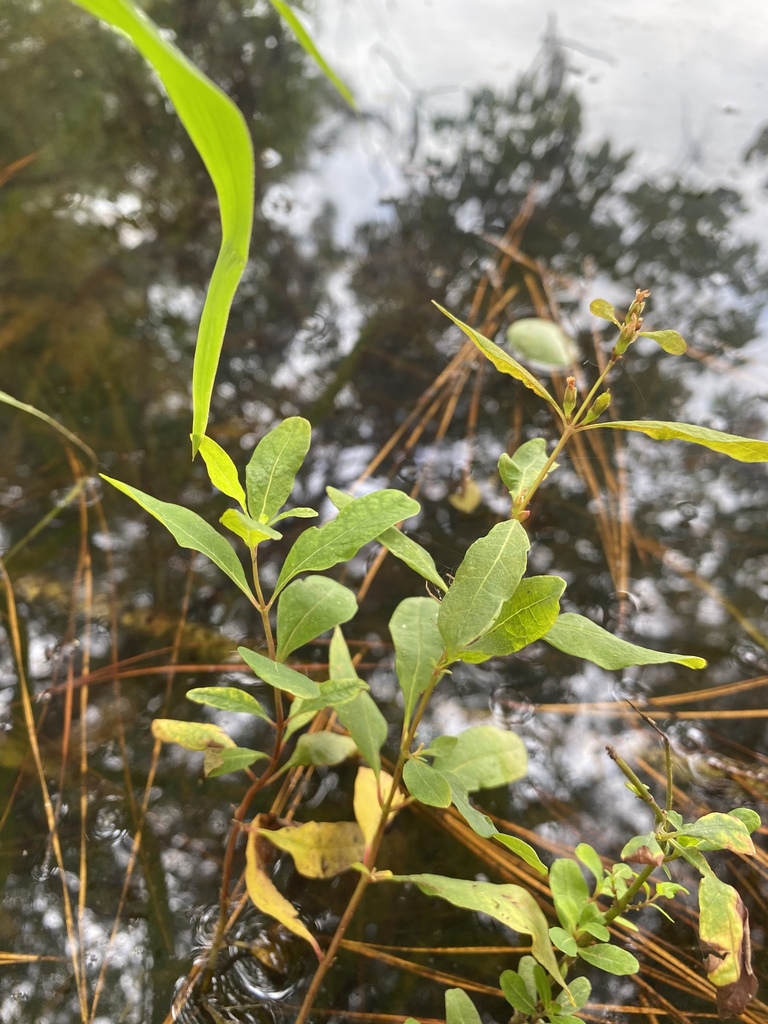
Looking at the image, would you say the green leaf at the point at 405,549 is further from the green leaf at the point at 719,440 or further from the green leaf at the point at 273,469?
the green leaf at the point at 719,440

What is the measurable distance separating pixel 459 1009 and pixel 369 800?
0.28 meters

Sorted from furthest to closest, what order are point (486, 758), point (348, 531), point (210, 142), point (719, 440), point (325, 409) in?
1. point (325, 409)
2. point (486, 758)
3. point (348, 531)
4. point (719, 440)
5. point (210, 142)

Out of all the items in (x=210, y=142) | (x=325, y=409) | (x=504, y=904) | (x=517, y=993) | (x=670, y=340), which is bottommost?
(x=517, y=993)

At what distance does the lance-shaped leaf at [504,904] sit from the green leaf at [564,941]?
1.1 inches

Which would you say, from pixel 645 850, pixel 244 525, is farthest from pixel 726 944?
pixel 244 525

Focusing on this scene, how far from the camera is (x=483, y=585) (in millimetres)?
701

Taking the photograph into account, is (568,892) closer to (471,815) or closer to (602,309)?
(471,815)

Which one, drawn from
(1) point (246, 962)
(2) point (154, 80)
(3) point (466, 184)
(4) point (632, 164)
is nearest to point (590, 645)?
(1) point (246, 962)

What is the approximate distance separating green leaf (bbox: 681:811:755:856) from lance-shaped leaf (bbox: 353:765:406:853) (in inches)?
14.9

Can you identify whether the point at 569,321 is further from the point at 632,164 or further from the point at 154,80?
the point at 154,80

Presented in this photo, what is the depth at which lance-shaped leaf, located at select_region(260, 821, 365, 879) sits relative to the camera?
3.00ft

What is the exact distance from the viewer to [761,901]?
0.97 m

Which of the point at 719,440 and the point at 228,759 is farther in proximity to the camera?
the point at 228,759

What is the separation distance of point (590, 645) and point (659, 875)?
496 mm
